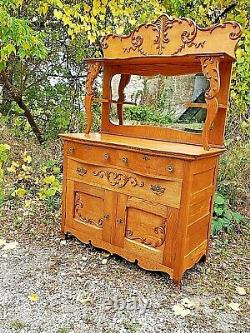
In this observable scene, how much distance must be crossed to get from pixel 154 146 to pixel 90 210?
0.70 meters

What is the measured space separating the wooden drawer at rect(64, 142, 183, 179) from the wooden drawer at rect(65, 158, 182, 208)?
39mm

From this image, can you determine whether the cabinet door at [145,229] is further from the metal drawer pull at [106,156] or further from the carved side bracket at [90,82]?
the carved side bracket at [90,82]

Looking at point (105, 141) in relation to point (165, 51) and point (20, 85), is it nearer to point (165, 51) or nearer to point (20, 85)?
point (165, 51)

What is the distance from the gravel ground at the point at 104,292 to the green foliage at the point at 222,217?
22cm

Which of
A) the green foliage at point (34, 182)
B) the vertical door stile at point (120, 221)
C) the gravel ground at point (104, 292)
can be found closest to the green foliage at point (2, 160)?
the green foliage at point (34, 182)

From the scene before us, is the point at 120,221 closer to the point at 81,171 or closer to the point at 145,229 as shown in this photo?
the point at 145,229

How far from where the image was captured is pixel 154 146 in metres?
2.38

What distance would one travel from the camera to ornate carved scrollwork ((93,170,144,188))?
2396 mm

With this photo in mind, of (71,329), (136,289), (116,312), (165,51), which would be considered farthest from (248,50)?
(71,329)

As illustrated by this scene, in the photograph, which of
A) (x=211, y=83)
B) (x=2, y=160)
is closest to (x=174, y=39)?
(x=211, y=83)

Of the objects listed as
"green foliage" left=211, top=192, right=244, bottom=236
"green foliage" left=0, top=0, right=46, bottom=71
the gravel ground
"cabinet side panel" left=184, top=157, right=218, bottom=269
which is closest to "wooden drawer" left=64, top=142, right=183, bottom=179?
"cabinet side panel" left=184, top=157, right=218, bottom=269

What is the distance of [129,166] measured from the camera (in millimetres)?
2408

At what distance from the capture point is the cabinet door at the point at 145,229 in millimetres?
2283

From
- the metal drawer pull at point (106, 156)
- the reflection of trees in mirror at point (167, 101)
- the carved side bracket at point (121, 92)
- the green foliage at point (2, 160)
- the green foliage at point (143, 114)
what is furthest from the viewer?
the green foliage at point (2, 160)
